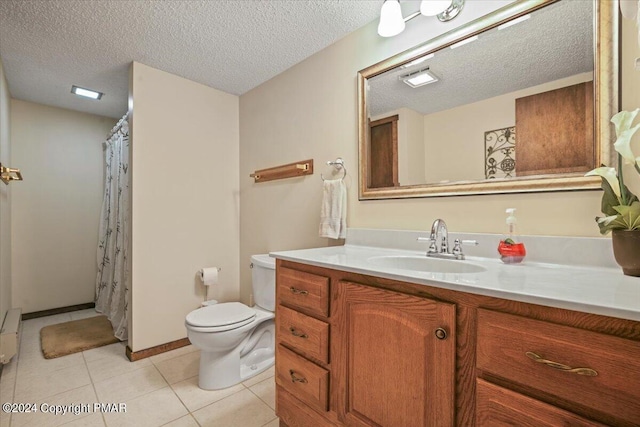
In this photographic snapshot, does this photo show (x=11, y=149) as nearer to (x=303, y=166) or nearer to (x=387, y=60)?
(x=303, y=166)

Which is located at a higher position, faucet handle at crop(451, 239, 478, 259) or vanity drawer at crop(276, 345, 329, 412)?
faucet handle at crop(451, 239, 478, 259)

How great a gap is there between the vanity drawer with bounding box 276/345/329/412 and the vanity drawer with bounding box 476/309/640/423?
25.0 inches

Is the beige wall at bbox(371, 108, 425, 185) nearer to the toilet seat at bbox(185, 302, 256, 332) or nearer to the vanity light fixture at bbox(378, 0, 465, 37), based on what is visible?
the vanity light fixture at bbox(378, 0, 465, 37)

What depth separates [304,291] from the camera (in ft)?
4.00

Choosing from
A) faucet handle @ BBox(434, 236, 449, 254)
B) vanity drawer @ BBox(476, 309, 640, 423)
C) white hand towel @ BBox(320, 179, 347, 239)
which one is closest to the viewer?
vanity drawer @ BBox(476, 309, 640, 423)

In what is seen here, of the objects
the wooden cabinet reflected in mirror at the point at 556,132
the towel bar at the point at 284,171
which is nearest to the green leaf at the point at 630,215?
the wooden cabinet reflected in mirror at the point at 556,132

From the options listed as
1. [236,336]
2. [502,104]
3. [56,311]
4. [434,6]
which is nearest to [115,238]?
[56,311]

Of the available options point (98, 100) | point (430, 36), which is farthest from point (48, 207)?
point (430, 36)

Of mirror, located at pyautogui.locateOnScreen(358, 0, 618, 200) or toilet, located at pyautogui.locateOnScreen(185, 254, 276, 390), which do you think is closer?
mirror, located at pyautogui.locateOnScreen(358, 0, 618, 200)

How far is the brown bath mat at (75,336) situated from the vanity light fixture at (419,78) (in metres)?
2.89

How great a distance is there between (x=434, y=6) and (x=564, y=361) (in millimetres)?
1425

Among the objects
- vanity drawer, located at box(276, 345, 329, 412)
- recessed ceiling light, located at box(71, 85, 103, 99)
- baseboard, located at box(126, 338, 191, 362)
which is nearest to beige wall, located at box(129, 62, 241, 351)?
baseboard, located at box(126, 338, 191, 362)

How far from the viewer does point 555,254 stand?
107 centimetres

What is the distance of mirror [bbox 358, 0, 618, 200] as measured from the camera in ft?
3.38
